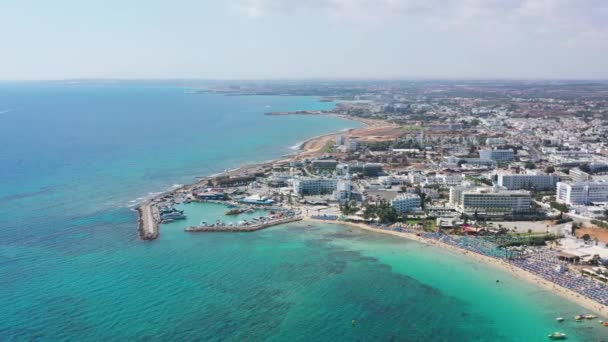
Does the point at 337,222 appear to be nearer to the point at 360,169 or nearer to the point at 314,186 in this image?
the point at 314,186

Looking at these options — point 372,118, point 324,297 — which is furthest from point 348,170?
point 372,118

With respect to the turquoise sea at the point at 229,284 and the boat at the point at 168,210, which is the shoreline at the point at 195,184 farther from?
the turquoise sea at the point at 229,284

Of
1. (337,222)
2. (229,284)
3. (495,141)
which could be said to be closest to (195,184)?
(337,222)

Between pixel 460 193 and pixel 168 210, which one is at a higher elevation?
pixel 460 193

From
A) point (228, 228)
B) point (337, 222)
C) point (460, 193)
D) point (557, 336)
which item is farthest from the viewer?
point (460, 193)

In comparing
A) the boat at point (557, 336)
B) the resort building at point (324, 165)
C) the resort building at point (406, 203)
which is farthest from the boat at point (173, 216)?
the boat at point (557, 336)

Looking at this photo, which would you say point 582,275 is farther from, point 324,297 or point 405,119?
point 405,119
